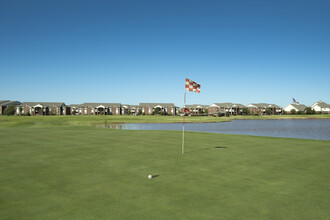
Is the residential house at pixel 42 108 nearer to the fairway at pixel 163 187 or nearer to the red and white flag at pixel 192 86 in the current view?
the fairway at pixel 163 187

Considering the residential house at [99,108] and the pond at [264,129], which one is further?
the residential house at [99,108]

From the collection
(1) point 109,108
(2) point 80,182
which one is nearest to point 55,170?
(2) point 80,182

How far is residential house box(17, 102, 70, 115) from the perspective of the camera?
558ft

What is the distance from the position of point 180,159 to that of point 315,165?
6.10 meters

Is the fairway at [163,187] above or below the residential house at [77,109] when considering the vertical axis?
below

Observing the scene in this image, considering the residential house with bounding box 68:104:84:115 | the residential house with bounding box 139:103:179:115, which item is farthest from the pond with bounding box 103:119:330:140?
the residential house with bounding box 68:104:84:115

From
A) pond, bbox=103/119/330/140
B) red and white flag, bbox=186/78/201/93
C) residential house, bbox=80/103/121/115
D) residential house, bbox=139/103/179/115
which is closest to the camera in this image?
red and white flag, bbox=186/78/201/93

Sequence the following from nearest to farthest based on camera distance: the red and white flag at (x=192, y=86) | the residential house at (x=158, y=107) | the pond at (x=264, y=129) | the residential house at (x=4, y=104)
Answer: the red and white flag at (x=192, y=86), the pond at (x=264, y=129), the residential house at (x=4, y=104), the residential house at (x=158, y=107)

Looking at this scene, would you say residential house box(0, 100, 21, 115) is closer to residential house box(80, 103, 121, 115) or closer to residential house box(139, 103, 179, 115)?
residential house box(80, 103, 121, 115)

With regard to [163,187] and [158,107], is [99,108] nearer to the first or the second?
[158,107]

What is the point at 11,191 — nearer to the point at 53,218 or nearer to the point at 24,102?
the point at 53,218

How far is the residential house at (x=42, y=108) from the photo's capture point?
558 ft

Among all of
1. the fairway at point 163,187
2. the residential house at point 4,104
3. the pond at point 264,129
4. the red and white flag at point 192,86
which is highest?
the residential house at point 4,104

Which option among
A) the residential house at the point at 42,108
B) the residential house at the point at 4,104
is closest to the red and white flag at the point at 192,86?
the residential house at the point at 42,108
